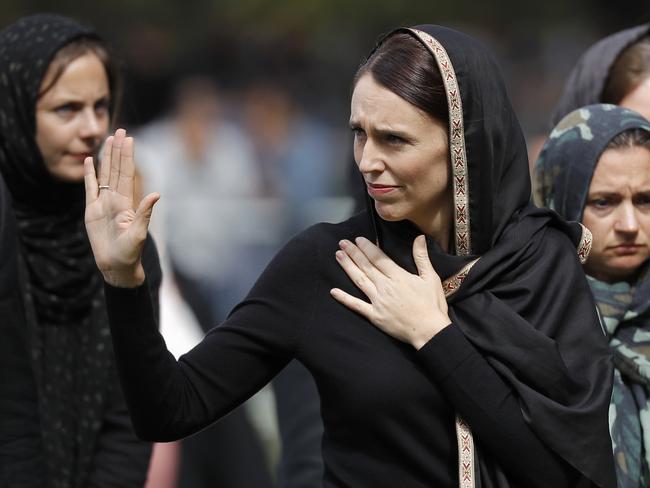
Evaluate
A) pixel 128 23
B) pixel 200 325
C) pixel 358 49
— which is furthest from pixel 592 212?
pixel 128 23

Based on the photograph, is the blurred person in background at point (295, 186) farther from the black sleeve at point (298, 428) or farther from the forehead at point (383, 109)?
the forehead at point (383, 109)

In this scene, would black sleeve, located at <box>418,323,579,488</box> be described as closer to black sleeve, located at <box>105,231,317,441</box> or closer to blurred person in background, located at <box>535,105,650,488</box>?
black sleeve, located at <box>105,231,317,441</box>

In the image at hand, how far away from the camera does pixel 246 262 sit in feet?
27.4

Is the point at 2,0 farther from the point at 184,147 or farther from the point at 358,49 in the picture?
the point at 184,147

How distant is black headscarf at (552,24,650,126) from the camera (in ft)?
14.8

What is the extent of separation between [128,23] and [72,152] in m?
14.1

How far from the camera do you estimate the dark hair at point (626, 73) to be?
4449mm

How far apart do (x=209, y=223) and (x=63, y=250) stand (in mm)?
5034

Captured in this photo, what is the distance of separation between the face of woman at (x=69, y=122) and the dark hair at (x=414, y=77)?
1.40 metres

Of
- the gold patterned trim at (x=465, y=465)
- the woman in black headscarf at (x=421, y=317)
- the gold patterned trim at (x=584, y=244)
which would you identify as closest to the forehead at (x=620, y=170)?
the gold patterned trim at (x=584, y=244)

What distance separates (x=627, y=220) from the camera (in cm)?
362

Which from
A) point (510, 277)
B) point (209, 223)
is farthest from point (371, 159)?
point (209, 223)

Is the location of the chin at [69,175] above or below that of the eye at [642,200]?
above

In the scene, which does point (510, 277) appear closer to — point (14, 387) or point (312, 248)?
point (312, 248)
